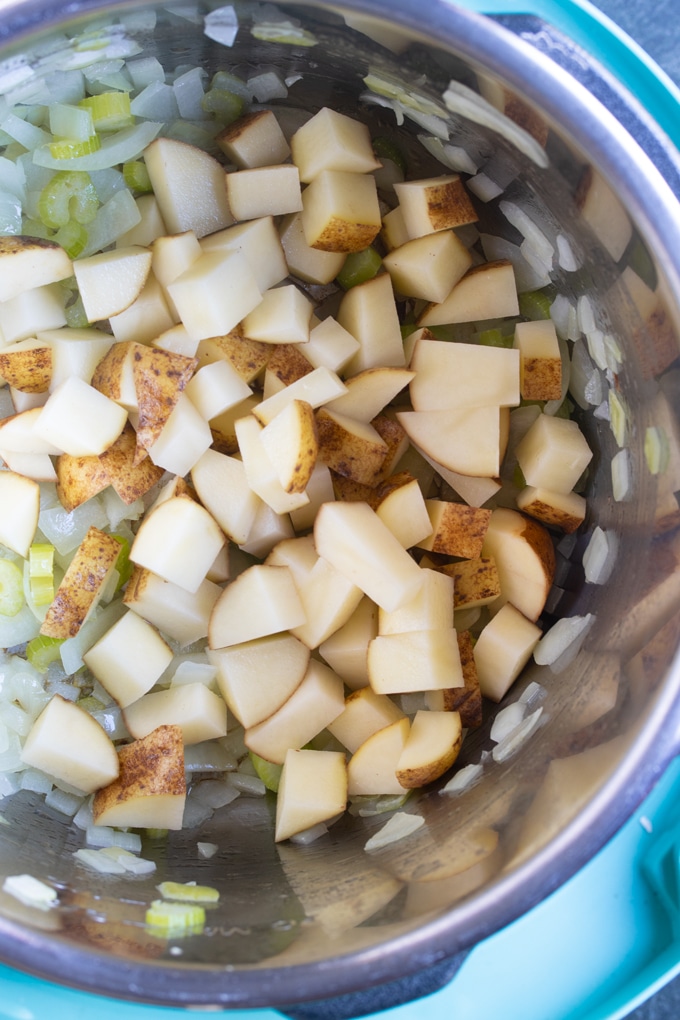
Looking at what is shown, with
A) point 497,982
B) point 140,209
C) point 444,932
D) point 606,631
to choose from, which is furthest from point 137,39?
point 497,982

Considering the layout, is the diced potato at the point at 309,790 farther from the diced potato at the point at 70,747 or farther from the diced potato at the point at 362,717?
the diced potato at the point at 70,747

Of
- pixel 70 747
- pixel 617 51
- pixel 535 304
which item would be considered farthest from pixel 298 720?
pixel 617 51

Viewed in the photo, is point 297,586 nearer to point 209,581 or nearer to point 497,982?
point 209,581

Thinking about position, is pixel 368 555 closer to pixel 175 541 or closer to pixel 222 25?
pixel 175 541

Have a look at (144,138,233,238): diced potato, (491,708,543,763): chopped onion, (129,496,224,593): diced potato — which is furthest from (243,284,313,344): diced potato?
(491,708,543,763): chopped onion

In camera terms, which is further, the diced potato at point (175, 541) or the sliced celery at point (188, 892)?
the diced potato at point (175, 541)

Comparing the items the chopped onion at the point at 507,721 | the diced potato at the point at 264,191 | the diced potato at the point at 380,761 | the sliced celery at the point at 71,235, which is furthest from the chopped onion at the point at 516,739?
the sliced celery at the point at 71,235

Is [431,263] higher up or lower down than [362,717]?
higher up
